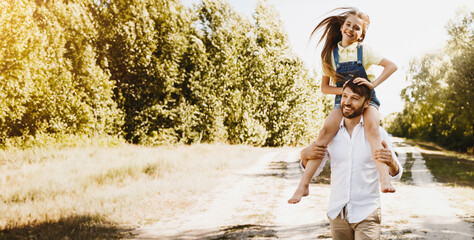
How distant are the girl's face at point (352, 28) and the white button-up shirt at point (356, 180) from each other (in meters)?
0.79

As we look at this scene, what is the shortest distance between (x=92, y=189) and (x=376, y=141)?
10733 millimetres

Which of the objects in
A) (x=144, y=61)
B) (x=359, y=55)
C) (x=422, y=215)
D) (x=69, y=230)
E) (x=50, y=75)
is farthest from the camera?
(x=144, y=61)

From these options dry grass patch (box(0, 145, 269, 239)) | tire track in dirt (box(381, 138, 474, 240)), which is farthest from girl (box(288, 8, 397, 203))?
dry grass patch (box(0, 145, 269, 239))

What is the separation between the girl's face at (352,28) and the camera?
301 centimetres

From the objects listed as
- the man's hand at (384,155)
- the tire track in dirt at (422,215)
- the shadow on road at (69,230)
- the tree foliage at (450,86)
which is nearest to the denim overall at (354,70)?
the man's hand at (384,155)

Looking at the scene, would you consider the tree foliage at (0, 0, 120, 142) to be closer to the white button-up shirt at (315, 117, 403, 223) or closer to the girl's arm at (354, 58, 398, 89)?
the girl's arm at (354, 58, 398, 89)

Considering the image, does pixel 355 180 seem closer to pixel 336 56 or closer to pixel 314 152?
pixel 314 152

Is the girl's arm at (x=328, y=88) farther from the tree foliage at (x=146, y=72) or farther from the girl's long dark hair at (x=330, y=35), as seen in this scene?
the tree foliage at (x=146, y=72)

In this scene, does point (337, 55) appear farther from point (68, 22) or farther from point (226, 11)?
point (226, 11)

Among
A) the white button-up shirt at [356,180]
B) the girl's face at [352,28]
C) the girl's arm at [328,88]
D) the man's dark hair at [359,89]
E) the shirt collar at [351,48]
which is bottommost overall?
the white button-up shirt at [356,180]

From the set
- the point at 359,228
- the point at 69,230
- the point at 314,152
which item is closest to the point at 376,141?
the point at 314,152

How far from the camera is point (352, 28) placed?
119 inches

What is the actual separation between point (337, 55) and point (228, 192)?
926 centimetres

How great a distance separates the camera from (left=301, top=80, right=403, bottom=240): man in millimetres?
2650
